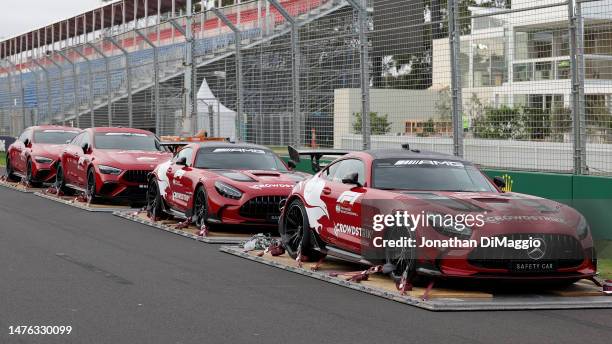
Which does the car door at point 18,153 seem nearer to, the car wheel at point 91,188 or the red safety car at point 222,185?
the car wheel at point 91,188

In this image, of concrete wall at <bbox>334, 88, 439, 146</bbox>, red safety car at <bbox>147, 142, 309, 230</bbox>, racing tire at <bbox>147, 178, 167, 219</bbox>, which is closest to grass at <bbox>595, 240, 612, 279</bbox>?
concrete wall at <bbox>334, 88, 439, 146</bbox>

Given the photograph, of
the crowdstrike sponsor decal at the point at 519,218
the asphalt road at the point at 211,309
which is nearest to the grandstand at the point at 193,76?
the asphalt road at the point at 211,309

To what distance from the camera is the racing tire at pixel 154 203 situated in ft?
52.7

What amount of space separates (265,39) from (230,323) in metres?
14.8

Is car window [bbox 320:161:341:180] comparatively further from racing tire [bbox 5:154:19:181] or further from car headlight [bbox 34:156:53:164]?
racing tire [bbox 5:154:19:181]

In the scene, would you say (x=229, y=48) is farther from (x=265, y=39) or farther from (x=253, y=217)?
(x=253, y=217)

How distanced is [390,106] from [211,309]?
8.92 metres

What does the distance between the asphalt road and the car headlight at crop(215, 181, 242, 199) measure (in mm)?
1882

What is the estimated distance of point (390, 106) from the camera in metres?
16.5

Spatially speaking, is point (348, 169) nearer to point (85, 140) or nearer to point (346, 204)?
point (346, 204)

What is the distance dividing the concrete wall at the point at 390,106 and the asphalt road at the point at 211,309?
16.2 ft

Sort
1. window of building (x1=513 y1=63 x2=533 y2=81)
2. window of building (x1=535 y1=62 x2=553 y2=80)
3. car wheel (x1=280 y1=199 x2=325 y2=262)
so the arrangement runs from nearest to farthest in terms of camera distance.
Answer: car wheel (x1=280 y1=199 x2=325 y2=262) → window of building (x1=535 y1=62 x2=553 y2=80) → window of building (x1=513 y1=63 x2=533 y2=81)

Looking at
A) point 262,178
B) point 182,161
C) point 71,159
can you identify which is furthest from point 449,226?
point 71,159

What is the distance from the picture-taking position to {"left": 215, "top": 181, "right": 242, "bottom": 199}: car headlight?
45.2 feet
